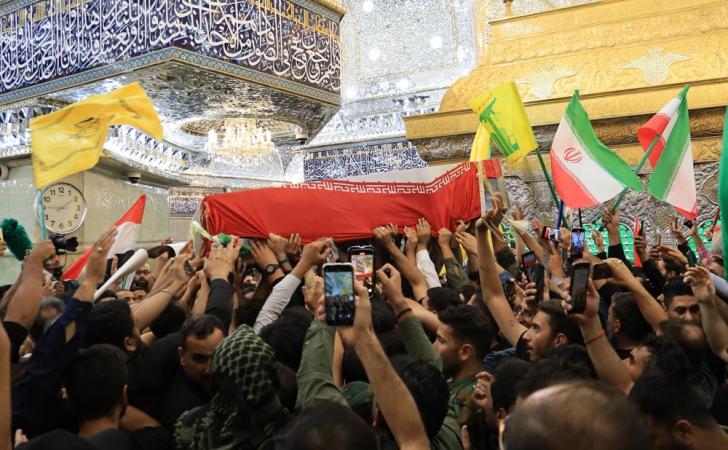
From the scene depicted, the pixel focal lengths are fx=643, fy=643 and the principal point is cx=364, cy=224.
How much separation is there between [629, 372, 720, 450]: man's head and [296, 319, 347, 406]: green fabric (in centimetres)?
71

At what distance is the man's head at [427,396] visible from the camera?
5.08 feet

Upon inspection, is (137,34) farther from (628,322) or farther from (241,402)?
(241,402)

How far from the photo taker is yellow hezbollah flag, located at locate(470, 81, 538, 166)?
418 centimetres

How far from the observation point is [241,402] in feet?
4.98

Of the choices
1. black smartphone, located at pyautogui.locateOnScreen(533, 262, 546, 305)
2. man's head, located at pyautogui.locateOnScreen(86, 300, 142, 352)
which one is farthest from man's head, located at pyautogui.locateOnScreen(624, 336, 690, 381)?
man's head, located at pyautogui.locateOnScreen(86, 300, 142, 352)

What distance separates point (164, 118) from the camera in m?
9.46

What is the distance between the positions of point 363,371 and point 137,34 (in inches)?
251

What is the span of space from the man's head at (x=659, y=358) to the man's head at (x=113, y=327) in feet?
5.29

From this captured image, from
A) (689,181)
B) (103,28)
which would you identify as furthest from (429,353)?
(103,28)

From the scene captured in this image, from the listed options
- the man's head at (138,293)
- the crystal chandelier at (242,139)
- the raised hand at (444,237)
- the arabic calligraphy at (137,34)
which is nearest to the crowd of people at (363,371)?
the raised hand at (444,237)

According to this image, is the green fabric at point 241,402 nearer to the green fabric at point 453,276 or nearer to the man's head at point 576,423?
the man's head at point 576,423

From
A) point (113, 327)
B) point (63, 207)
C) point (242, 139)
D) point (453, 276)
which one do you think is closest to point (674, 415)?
point (113, 327)

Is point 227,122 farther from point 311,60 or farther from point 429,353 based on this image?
point 429,353

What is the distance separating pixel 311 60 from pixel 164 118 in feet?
7.88
